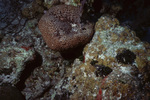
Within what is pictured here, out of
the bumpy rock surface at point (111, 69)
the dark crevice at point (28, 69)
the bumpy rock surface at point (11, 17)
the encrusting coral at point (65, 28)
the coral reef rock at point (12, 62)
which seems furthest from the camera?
the bumpy rock surface at point (11, 17)

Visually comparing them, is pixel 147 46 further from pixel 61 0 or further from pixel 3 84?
pixel 3 84

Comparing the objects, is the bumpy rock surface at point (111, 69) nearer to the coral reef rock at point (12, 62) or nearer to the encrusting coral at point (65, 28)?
the encrusting coral at point (65, 28)

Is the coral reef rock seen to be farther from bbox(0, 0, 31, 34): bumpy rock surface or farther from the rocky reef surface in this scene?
bbox(0, 0, 31, 34): bumpy rock surface

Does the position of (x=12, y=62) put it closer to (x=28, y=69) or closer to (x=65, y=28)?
(x=28, y=69)

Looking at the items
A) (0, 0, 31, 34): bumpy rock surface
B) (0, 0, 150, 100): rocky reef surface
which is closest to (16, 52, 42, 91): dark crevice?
(0, 0, 150, 100): rocky reef surface

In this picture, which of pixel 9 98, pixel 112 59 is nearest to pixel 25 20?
pixel 9 98

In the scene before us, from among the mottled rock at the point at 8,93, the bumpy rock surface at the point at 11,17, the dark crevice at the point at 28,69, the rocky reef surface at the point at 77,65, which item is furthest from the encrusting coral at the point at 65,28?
the mottled rock at the point at 8,93
